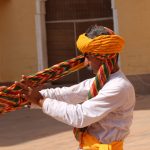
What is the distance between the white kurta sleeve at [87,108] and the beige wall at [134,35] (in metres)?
11.6

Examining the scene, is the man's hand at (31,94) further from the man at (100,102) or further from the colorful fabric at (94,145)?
the colorful fabric at (94,145)

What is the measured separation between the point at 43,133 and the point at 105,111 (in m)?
6.01

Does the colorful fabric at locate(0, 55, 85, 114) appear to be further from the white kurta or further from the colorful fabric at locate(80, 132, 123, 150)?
the colorful fabric at locate(80, 132, 123, 150)

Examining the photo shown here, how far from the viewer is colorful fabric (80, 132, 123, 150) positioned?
8.23 ft

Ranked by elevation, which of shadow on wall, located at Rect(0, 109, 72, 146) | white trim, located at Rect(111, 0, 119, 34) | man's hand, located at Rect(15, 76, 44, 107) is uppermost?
A: white trim, located at Rect(111, 0, 119, 34)

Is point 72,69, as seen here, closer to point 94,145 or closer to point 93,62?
point 93,62

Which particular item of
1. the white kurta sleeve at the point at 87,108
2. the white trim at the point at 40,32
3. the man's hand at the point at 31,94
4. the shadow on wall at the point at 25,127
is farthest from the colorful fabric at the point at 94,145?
the white trim at the point at 40,32

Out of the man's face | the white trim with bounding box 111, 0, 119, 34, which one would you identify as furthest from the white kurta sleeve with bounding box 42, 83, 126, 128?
the white trim with bounding box 111, 0, 119, 34

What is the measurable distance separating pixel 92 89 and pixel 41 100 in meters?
0.29

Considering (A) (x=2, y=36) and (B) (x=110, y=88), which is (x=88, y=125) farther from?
(A) (x=2, y=36)

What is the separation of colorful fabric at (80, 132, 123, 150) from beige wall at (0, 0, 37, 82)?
1186 cm

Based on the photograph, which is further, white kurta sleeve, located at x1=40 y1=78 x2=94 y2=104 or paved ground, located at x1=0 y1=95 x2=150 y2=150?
paved ground, located at x1=0 y1=95 x2=150 y2=150

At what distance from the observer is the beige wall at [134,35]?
45.9 ft

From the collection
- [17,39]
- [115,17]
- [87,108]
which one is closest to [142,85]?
[115,17]
